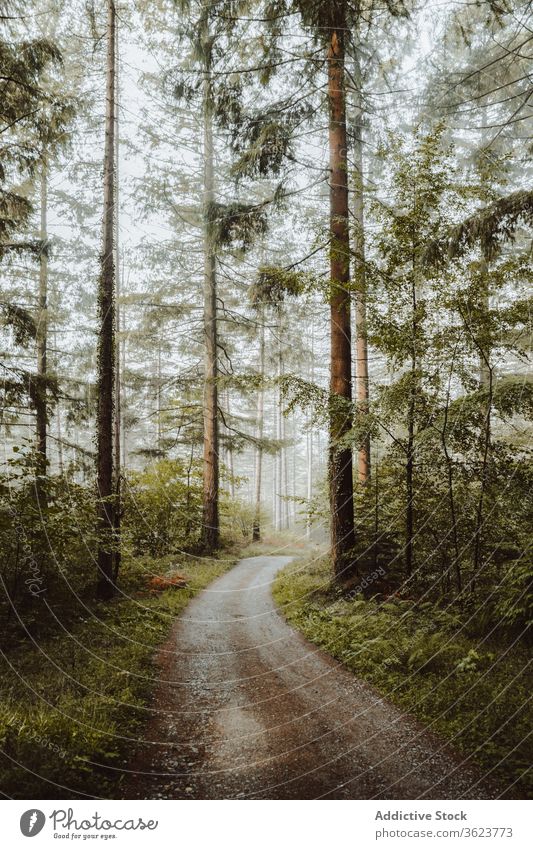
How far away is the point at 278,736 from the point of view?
3527mm

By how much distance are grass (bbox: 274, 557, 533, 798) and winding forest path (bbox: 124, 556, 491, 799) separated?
0.19m

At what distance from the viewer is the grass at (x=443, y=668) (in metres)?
3.20

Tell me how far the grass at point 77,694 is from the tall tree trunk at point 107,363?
3.02 feet

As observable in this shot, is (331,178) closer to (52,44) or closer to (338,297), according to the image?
(338,297)

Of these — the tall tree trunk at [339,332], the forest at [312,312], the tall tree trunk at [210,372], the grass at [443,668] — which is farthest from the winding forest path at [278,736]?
the tall tree trunk at [210,372]

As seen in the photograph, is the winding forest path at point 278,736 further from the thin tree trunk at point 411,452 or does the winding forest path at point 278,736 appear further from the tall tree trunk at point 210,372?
the tall tree trunk at point 210,372

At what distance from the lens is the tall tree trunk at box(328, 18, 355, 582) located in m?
6.25

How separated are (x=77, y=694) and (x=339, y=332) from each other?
19.8ft
